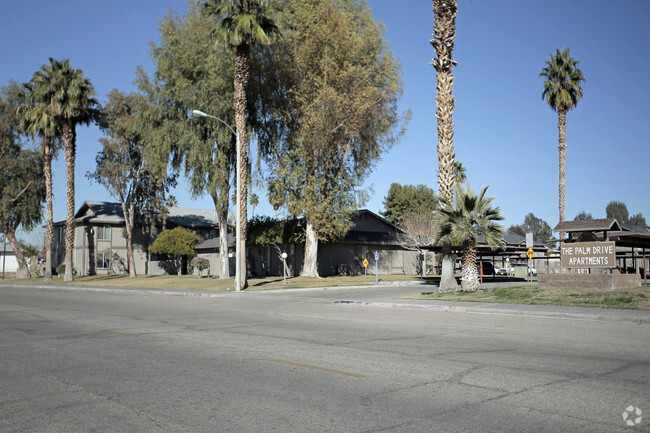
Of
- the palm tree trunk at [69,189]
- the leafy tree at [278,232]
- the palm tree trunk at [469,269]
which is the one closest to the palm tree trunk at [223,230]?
the leafy tree at [278,232]

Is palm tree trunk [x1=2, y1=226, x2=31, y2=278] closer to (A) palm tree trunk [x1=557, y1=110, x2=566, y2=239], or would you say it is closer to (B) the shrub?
(B) the shrub

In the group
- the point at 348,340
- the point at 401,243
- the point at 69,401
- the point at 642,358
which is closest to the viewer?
the point at 69,401

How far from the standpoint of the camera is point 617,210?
108312mm

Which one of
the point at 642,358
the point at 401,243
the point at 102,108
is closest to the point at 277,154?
the point at 401,243

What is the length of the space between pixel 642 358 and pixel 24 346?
11.0m

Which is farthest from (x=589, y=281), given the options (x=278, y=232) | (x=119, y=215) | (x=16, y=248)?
(x=16, y=248)

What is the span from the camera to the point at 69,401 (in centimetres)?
652

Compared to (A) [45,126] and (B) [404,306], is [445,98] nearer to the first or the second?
(B) [404,306]

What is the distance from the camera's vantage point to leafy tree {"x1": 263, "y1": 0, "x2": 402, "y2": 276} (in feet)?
125

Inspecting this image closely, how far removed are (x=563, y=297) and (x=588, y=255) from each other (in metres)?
3.12

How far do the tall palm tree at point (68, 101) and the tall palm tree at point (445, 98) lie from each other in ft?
104

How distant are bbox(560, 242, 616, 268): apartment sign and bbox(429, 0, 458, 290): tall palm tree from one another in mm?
5096

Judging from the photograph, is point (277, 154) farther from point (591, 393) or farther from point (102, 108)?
point (591, 393)

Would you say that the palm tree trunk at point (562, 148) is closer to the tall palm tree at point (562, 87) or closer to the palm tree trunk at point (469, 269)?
the tall palm tree at point (562, 87)
